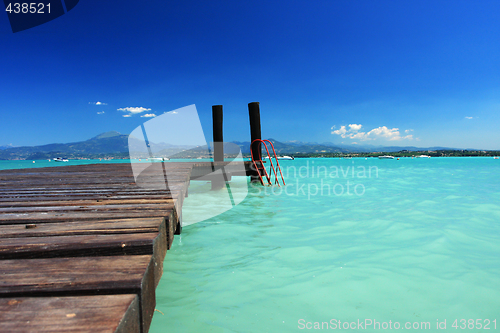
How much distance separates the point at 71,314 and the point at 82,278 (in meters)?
0.18

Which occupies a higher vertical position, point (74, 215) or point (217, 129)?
point (217, 129)

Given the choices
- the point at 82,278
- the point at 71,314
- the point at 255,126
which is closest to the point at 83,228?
the point at 82,278

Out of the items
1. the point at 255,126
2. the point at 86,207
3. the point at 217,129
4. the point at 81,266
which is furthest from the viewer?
the point at 217,129

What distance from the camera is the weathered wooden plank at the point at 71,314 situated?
65 cm

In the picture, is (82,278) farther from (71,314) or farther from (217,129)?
(217,129)

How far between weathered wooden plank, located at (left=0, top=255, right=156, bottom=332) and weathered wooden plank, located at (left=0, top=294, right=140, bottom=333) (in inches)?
0.9

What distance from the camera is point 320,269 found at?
2471 mm

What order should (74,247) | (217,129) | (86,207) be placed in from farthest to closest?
(217,129), (86,207), (74,247)

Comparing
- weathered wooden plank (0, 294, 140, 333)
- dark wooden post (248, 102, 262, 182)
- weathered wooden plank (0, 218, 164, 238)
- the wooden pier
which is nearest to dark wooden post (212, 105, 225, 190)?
dark wooden post (248, 102, 262, 182)

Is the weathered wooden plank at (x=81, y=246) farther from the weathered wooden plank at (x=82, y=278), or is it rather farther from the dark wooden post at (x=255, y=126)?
the dark wooden post at (x=255, y=126)

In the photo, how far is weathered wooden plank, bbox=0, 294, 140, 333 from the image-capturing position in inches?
25.6

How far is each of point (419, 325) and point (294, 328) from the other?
2.83ft

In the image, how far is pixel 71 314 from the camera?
697 mm

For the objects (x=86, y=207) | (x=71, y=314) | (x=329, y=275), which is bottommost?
(x=329, y=275)
